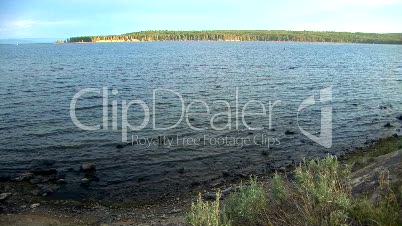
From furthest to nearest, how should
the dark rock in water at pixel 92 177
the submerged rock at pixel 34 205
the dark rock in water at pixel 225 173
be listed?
the dark rock in water at pixel 225 173
the dark rock in water at pixel 92 177
the submerged rock at pixel 34 205

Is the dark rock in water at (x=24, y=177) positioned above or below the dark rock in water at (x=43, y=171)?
below

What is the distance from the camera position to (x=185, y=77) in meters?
58.2

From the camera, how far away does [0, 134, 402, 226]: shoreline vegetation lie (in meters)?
6.57

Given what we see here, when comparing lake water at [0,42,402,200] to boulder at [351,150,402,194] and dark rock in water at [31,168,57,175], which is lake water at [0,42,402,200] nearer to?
dark rock in water at [31,168,57,175]

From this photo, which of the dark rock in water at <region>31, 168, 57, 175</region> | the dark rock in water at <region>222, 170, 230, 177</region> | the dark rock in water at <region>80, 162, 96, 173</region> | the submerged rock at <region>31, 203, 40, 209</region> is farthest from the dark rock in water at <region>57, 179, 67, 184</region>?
the dark rock in water at <region>222, 170, 230, 177</region>

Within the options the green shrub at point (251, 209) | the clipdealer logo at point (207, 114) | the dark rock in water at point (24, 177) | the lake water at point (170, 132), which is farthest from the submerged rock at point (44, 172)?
the green shrub at point (251, 209)

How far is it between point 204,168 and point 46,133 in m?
13.8

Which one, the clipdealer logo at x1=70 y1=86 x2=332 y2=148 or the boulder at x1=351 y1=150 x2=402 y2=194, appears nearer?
the boulder at x1=351 y1=150 x2=402 y2=194

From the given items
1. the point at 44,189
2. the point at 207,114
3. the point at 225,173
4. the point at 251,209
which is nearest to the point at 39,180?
the point at 44,189

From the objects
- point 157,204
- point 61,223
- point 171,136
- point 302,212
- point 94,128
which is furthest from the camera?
point 94,128

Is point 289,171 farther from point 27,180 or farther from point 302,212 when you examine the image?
point 27,180

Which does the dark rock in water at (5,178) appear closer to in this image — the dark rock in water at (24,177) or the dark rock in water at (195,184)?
the dark rock in water at (24,177)

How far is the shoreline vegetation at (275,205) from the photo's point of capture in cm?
657

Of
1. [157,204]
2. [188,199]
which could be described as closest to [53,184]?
[157,204]
